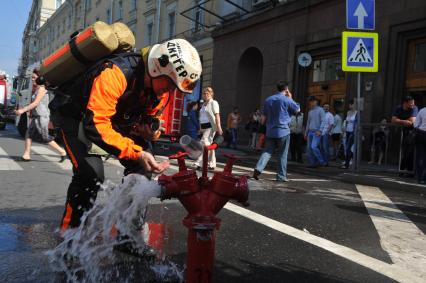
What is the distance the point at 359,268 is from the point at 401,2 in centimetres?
1176

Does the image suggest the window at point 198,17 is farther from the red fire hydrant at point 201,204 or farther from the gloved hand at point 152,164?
the red fire hydrant at point 201,204

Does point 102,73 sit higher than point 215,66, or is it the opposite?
point 215,66

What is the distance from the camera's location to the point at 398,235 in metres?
4.42

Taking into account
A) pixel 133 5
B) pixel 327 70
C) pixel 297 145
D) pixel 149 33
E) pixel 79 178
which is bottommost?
pixel 79 178

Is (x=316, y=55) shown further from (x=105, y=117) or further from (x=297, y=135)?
(x=105, y=117)

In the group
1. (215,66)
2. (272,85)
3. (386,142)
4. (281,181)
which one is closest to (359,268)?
(281,181)

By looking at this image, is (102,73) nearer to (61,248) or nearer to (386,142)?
(61,248)

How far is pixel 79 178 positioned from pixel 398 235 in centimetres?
299

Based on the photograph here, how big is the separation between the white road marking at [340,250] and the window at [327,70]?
1197 cm

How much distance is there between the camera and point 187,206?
2326 millimetres

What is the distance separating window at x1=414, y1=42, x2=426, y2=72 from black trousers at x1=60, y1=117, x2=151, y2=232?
12.1 metres

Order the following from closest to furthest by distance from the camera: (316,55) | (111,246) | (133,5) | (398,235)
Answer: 1. (111,246)
2. (398,235)
3. (316,55)
4. (133,5)

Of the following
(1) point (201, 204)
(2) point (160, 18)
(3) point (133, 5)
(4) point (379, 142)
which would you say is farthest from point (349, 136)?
(3) point (133, 5)

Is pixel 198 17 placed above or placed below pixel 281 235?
above
